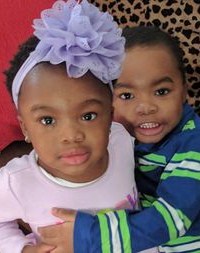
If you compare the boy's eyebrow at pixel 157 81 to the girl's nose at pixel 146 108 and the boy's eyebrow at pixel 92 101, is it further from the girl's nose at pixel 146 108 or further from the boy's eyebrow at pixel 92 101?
the boy's eyebrow at pixel 92 101

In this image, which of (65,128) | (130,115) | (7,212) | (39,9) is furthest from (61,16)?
(39,9)

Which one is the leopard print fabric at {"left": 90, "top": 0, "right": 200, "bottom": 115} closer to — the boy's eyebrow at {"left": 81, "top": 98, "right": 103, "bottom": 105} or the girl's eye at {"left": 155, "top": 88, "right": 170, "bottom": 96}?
the girl's eye at {"left": 155, "top": 88, "right": 170, "bottom": 96}

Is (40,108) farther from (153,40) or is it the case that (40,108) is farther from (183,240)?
(183,240)

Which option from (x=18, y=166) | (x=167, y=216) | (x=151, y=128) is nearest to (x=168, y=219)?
(x=167, y=216)

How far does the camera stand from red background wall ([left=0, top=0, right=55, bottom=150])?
1.55m

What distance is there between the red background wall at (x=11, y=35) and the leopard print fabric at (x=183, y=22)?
296mm

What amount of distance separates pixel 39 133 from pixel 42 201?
6.2 inches

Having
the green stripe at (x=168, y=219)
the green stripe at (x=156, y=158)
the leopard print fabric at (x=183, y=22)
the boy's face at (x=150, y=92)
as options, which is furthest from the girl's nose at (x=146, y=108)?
the leopard print fabric at (x=183, y=22)

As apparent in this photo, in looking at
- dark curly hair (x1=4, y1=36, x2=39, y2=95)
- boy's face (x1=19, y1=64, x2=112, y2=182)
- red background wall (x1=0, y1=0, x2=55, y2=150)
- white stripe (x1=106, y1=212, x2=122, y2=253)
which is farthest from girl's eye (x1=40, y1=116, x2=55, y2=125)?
red background wall (x1=0, y1=0, x2=55, y2=150)

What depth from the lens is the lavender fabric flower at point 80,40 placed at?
0.89 metres

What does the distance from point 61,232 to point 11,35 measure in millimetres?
767

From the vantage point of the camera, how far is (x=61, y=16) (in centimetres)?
91

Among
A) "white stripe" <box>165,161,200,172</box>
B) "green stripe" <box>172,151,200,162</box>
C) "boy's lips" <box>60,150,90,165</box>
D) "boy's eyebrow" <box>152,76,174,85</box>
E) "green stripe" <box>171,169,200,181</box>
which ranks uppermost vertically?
"boy's eyebrow" <box>152,76,174,85</box>

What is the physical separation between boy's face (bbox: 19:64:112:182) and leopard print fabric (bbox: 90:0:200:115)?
638 mm
